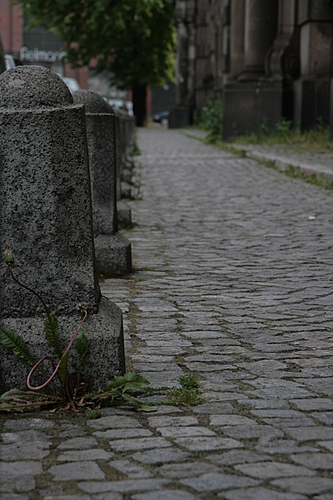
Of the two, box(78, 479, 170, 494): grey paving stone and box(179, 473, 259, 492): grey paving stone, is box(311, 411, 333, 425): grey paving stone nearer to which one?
box(179, 473, 259, 492): grey paving stone

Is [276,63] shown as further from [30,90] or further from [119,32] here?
[119,32]

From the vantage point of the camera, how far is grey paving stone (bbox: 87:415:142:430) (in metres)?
3.07

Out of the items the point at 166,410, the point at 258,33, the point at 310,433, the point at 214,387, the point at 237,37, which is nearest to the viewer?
the point at 310,433

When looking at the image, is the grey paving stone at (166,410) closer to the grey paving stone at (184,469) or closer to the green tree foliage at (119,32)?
the grey paving stone at (184,469)

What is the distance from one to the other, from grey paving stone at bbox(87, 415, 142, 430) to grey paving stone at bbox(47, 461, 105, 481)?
1.11 ft

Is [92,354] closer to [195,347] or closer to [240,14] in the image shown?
[195,347]

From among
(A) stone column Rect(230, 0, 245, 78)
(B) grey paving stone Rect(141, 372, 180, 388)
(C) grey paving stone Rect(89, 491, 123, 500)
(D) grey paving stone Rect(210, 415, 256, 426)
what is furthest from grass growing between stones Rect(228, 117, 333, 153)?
(C) grey paving stone Rect(89, 491, 123, 500)

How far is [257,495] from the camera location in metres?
2.47

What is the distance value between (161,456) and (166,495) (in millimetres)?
315

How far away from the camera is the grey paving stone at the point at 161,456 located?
9.00 ft

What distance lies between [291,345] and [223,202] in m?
6.23

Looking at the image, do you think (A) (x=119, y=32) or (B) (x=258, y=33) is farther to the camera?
(A) (x=119, y=32)

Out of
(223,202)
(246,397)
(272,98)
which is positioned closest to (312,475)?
(246,397)

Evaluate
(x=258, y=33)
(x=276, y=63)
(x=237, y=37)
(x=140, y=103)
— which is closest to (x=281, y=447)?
(x=276, y=63)
